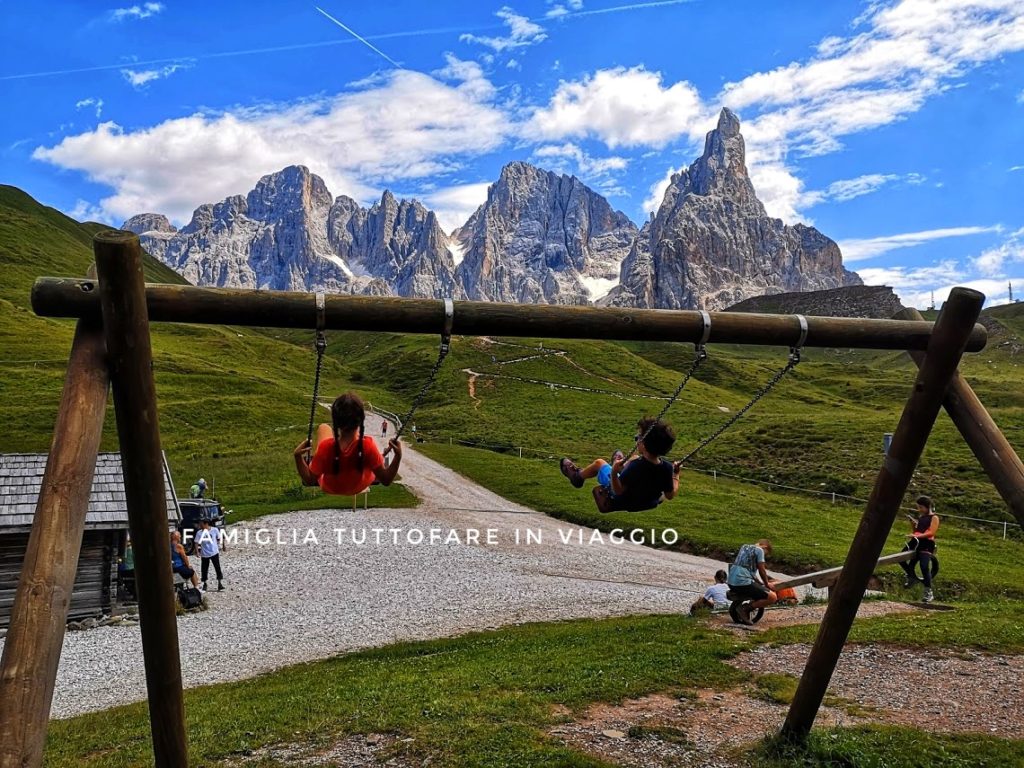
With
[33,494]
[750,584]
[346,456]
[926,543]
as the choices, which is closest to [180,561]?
[33,494]

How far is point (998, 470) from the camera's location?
7316mm

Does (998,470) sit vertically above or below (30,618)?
above

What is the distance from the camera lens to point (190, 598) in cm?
2302

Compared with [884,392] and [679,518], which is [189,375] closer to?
[679,518]


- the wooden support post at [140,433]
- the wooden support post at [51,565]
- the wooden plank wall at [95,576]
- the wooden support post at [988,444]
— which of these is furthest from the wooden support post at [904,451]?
the wooden plank wall at [95,576]

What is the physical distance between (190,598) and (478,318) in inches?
796

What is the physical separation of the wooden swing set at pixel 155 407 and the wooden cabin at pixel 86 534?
1733 centimetres

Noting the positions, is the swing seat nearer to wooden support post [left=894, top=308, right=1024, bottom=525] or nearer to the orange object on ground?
wooden support post [left=894, top=308, right=1024, bottom=525]

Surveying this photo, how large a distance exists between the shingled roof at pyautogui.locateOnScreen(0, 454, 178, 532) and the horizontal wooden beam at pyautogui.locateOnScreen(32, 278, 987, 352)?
16.3 meters

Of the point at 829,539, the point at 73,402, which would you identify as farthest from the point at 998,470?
the point at 829,539

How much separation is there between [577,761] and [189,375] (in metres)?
89.9

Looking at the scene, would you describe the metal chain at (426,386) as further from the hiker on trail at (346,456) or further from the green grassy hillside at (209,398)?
the green grassy hillside at (209,398)

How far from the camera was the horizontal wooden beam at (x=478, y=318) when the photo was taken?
627 cm

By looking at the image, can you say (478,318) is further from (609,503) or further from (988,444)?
(988,444)
